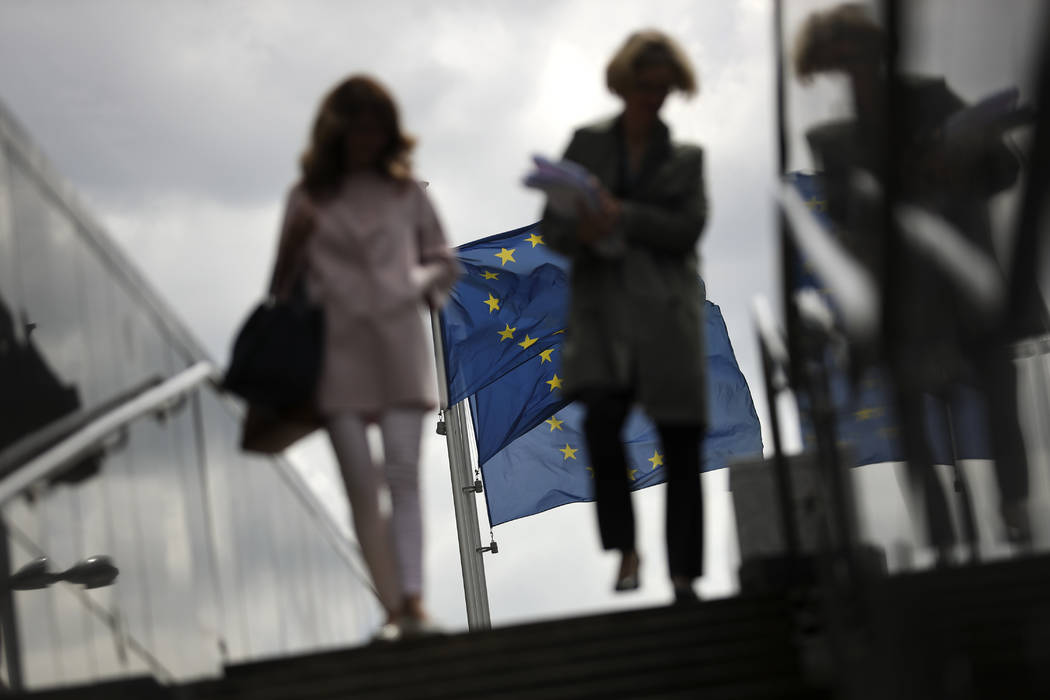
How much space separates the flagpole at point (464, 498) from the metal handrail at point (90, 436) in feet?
27.1

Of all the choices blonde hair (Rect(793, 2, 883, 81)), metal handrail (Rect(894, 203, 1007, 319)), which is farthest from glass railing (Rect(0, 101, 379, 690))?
metal handrail (Rect(894, 203, 1007, 319))

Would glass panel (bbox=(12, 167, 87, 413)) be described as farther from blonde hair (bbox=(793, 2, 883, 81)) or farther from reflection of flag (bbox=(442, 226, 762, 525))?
reflection of flag (bbox=(442, 226, 762, 525))

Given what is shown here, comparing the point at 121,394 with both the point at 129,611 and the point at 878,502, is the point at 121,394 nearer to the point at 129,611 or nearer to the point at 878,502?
the point at 129,611

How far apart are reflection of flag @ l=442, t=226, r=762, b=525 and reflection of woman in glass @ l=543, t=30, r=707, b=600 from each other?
767cm

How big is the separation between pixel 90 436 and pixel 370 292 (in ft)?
3.70

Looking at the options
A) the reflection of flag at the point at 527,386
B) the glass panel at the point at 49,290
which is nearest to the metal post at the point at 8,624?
the glass panel at the point at 49,290

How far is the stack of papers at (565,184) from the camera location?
591cm

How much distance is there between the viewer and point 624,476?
605cm

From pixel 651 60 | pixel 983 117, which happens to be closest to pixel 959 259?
pixel 983 117

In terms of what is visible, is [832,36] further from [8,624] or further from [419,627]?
[8,624]

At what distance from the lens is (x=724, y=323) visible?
50.5ft

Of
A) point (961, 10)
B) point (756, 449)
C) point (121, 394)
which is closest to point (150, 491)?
point (121, 394)

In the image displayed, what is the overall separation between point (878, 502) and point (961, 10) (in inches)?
47.6

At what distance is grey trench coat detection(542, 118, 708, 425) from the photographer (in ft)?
19.8
